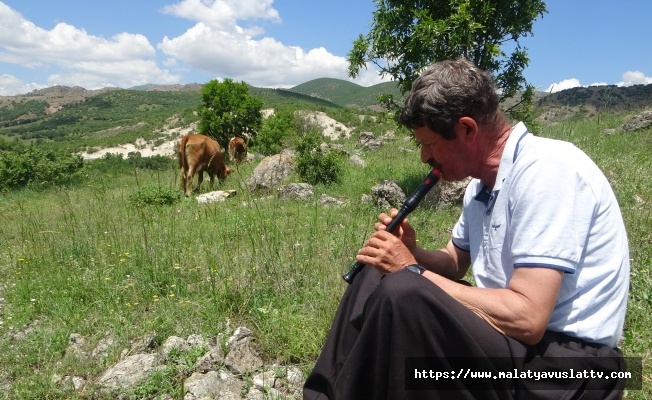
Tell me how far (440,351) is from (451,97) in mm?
958

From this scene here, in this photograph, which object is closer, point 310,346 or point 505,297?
point 505,297

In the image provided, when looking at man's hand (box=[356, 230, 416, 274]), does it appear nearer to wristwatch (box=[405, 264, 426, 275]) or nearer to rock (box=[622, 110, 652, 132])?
wristwatch (box=[405, 264, 426, 275])

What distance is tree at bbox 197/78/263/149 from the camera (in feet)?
92.0

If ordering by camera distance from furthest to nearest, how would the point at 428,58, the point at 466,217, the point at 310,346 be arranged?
1. the point at 428,58
2. the point at 310,346
3. the point at 466,217

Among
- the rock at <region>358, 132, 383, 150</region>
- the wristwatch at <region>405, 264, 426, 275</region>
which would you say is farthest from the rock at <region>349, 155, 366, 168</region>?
the wristwatch at <region>405, 264, 426, 275</region>

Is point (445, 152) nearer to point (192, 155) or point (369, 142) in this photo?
point (192, 155)

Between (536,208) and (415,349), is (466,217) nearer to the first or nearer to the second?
(536,208)

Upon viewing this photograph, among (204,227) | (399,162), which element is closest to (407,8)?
(399,162)

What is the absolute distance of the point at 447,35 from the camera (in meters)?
7.24

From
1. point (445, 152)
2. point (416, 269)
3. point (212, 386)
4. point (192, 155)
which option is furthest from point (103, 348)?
point (192, 155)

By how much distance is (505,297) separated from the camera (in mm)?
1576

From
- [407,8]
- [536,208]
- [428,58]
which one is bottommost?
[536,208]

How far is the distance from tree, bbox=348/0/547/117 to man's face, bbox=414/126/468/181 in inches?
217

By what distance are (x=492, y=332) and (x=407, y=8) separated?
7.16m
